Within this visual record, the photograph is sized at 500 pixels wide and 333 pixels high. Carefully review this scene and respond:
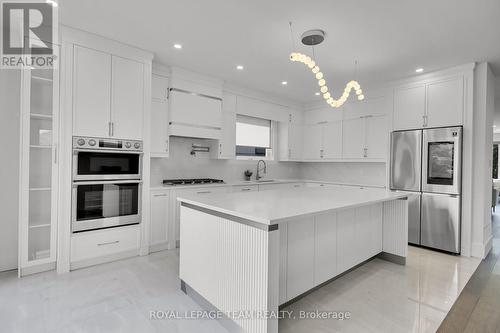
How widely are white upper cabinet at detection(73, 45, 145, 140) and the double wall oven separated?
148 mm

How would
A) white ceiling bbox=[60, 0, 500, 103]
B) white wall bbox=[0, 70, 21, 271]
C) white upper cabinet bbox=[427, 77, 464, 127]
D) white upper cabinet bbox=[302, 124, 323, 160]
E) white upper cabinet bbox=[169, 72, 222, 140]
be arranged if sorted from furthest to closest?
white upper cabinet bbox=[302, 124, 323, 160]
white upper cabinet bbox=[169, 72, 222, 140]
white upper cabinet bbox=[427, 77, 464, 127]
white wall bbox=[0, 70, 21, 271]
white ceiling bbox=[60, 0, 500, 103]

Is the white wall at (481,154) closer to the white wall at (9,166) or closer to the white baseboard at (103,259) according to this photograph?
the white baseboard at (103,259)

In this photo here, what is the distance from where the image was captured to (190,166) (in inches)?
170

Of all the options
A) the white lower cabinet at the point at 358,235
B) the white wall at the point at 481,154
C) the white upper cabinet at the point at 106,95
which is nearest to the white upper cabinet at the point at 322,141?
the white wall at the point at 481,154

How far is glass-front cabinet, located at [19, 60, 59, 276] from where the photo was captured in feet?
8.50

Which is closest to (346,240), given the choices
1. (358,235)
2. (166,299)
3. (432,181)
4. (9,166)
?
(358,235)

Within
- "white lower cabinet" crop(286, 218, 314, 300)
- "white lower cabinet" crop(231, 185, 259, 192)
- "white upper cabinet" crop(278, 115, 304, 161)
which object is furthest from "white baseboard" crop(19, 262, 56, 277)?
"white upper cabinet" crop(278, 115, 304, 161)

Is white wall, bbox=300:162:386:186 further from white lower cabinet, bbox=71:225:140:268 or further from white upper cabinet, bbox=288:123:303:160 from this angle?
white lower cabinet, bbox=71:225:140:268

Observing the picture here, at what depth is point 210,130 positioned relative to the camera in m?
4.14

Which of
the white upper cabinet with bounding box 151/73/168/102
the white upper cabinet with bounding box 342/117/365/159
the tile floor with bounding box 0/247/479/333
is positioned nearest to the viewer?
the tile floor with bounding box 0/247/479/333

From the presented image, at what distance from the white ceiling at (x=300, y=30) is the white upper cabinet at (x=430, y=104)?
0.90ft

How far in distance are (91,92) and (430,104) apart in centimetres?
449

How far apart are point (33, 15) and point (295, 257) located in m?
3.31

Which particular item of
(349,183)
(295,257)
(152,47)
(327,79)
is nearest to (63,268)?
(295,257)
